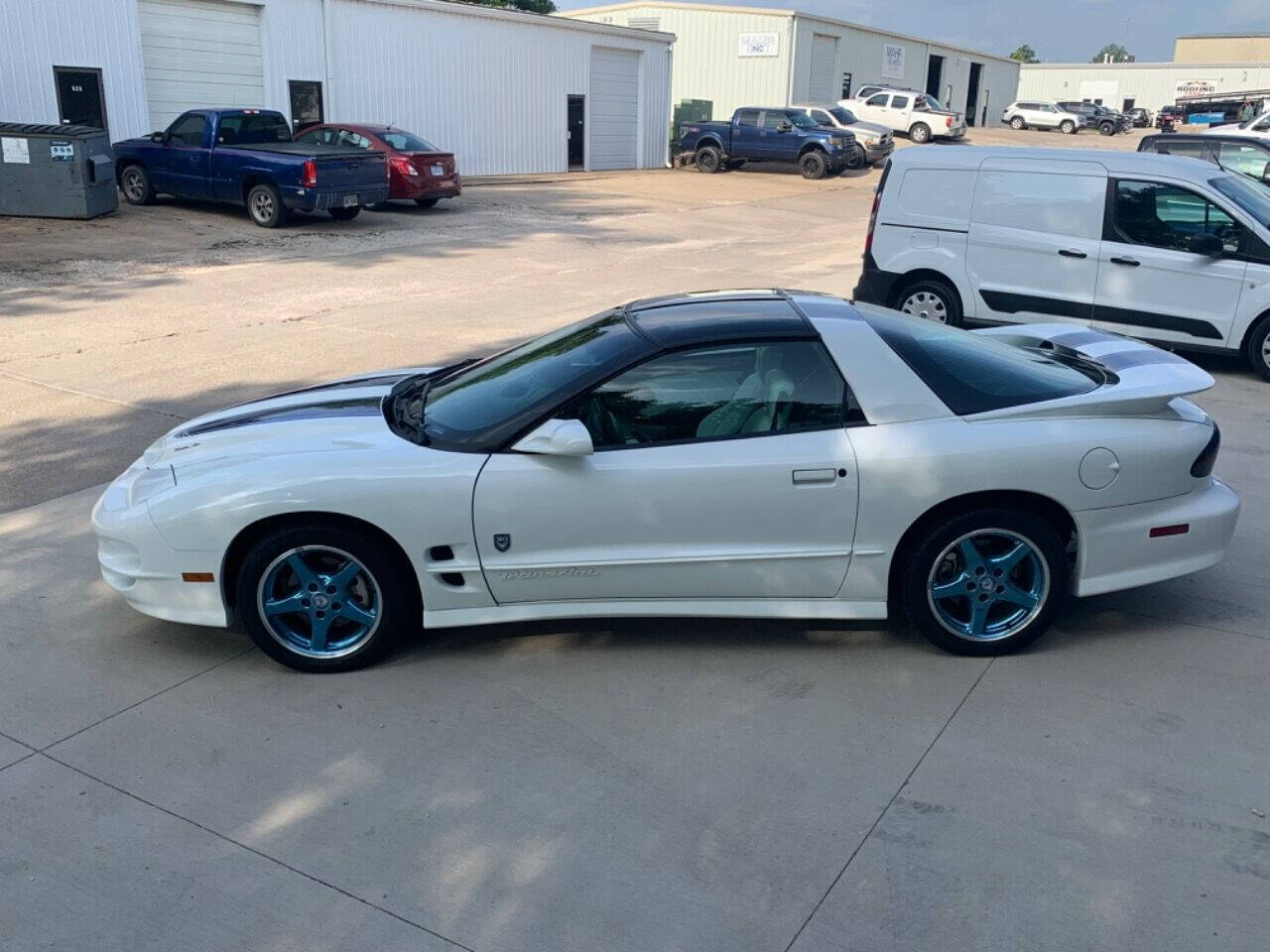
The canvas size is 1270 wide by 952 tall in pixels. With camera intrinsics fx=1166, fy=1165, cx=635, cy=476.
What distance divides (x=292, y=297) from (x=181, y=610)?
8.77m

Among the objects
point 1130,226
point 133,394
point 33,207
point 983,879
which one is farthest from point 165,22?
point 983,879

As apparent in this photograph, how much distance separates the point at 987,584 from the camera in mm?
4484

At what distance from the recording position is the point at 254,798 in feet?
12.0

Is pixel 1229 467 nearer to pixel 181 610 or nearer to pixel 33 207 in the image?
pixel 181 610

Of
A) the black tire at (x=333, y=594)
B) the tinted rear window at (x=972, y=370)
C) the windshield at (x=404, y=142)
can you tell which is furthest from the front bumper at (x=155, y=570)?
the windshield at (x=404, y=142)

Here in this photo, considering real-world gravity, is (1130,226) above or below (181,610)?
above

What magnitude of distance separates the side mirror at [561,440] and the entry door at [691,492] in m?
0.08

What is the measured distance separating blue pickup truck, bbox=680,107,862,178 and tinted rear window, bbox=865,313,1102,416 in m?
26.0

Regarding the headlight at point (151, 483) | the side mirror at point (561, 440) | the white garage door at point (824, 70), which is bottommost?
the headlight at point (151, 483)

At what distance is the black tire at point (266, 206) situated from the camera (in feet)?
57.7

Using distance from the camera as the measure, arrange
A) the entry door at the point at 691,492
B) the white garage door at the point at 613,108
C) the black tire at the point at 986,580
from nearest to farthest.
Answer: the entry door at the point at 691,492 → the black tire at the point at 986,580 → the white garage door at the point at 613,108

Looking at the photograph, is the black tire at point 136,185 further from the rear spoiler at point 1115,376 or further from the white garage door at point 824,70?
the white garage door at point 824,70

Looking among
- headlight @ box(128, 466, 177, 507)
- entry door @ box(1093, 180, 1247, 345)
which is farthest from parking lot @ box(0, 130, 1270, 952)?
entry door @ box(1093, 180, 1247, 345)

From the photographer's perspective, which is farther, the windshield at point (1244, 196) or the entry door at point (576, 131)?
the entry door at point (576, 131)
